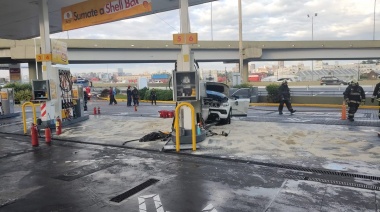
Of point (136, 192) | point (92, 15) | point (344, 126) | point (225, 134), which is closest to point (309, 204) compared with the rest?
point (136, 192)

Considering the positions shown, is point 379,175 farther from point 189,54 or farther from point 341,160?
point 189,54

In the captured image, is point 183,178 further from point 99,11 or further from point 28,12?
point 28,12

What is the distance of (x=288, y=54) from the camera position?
4966cm

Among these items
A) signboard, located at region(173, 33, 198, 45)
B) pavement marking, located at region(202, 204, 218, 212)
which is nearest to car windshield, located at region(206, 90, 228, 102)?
signboard, located at region(173, 33, 198, 45)

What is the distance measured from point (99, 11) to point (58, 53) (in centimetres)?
307

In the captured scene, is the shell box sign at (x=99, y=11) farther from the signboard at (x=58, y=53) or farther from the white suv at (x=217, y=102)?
the white suv at (x=217, y=102)

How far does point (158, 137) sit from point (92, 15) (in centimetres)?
571

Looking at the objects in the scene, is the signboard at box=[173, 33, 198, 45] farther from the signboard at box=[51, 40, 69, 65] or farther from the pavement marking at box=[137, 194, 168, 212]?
the signboard at box=[51, 40, 69, 65]

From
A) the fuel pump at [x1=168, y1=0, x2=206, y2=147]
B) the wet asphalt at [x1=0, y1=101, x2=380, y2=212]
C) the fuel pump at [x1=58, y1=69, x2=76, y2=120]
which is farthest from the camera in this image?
the fuel pump at [x1=58, y1=69, x2=76, y2=120]

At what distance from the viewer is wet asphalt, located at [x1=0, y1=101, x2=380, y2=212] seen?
185 inches

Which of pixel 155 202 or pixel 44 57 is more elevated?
pixel 44 57

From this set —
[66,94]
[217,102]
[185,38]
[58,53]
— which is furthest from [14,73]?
[185,38]

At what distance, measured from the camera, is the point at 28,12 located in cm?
1391

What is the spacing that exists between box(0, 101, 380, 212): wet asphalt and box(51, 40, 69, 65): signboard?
4.44m
